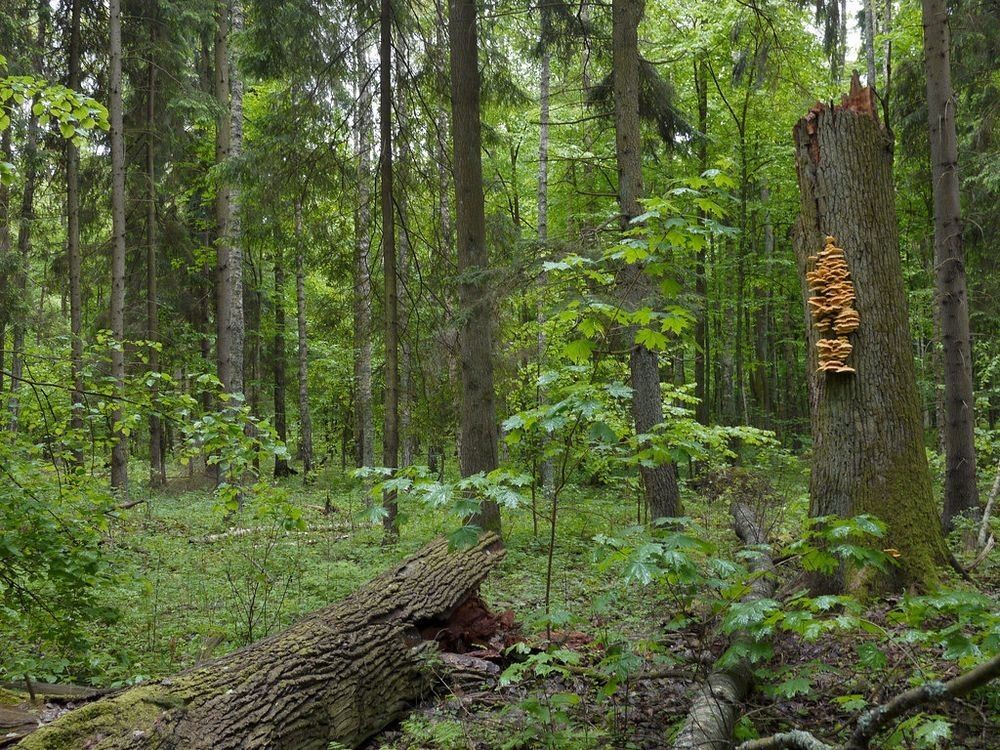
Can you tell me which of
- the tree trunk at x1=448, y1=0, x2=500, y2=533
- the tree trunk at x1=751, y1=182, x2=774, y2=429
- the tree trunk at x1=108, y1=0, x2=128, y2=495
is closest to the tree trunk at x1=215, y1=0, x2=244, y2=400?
the tree trunk at x1=108, y1=0, x2=128, y2=495

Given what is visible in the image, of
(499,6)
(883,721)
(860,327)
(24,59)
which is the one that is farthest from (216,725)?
(24,59)

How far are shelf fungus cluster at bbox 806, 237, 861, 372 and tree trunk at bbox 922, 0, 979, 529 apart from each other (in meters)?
3.80

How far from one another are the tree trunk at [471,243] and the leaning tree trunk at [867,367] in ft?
15.0

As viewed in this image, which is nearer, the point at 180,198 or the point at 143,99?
the point at 143,99

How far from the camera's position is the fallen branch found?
1991 mm

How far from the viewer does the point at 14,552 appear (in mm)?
4117

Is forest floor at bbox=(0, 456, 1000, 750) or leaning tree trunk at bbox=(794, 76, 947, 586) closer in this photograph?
forest floor at bbox=(0, 456, 1000, 750)

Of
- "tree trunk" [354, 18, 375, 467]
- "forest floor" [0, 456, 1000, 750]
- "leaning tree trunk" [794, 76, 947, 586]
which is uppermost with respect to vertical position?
"tree trunk" [354, 18, 375, 467]

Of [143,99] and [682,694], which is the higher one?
[143,99]

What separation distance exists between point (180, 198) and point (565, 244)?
13924 millimetres

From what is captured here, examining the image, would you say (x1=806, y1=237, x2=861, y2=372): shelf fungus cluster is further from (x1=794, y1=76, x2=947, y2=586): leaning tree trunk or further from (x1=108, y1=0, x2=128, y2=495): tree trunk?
(x1=108, y1=0, x2=128, y2=495): tree trunk

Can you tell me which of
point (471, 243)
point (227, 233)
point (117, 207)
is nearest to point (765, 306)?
point (471, 243)

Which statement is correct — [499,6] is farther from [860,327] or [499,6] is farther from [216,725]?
[216,725]

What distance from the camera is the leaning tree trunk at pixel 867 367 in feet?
15.7
